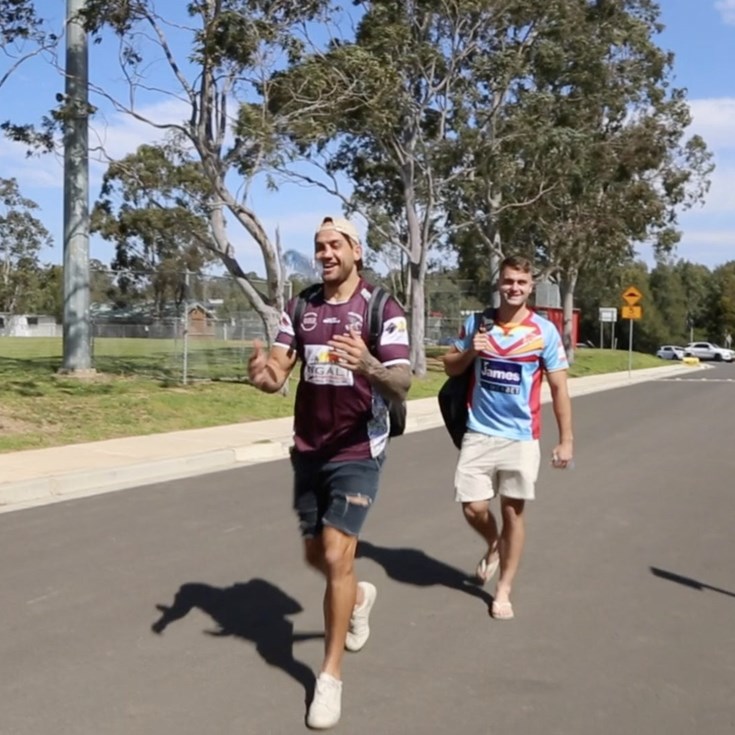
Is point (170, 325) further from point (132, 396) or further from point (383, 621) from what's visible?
point (383, 621)

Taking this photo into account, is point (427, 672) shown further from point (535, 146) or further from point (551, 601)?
point (535, 146)

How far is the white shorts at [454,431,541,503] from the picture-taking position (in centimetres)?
558

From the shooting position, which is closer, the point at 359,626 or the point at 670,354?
the point at 359,626

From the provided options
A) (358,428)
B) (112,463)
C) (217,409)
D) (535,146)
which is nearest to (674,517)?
(358,428)

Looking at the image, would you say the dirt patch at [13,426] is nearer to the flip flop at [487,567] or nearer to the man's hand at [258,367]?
the flip flop at [487,567]

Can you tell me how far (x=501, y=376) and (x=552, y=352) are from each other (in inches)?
11.8

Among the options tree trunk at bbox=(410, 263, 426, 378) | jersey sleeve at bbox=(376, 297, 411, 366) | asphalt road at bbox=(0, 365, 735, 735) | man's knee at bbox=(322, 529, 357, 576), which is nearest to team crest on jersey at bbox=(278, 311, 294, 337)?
jersey sleeve at bbox=(376, 297, 411, 366)

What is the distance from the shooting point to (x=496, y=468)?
561 centimetres

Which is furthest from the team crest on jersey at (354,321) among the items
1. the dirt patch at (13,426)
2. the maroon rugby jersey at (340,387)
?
the dirt patch at (13,426)

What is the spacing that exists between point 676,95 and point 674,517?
34.7m

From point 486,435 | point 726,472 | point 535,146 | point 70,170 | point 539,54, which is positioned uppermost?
point 539,54

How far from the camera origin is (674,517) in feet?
29.2

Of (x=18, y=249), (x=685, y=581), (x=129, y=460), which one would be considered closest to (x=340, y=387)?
(x=685, y=581)

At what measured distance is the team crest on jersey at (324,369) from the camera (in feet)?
14.4
